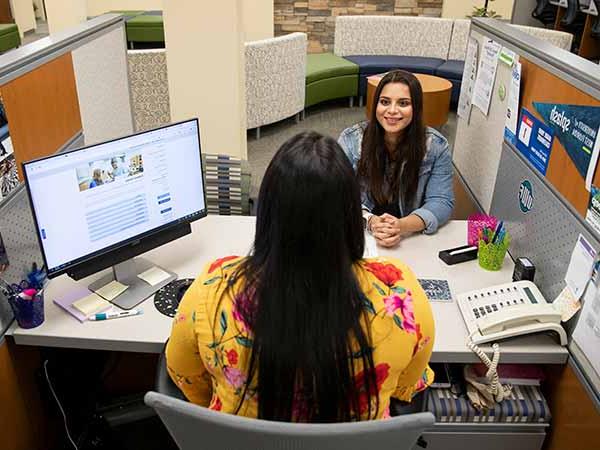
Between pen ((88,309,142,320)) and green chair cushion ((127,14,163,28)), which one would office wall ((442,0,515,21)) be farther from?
pen ((88,309,142,320))

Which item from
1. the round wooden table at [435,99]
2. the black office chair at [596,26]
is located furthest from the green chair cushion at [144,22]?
the black office chair at [596,26]

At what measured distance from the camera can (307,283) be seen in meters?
0.90

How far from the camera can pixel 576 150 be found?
51.8 inches

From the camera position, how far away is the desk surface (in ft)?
4.42

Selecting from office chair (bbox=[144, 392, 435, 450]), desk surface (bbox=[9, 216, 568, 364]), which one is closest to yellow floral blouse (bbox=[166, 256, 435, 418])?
office chair (bbox=[144, 392, 435, 450])

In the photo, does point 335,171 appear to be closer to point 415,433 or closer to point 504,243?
point 415,433

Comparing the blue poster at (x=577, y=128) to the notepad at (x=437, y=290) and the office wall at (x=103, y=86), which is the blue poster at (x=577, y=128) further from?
the office wall at (x=103, y=86)

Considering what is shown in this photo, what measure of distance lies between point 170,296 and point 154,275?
0.12 metres

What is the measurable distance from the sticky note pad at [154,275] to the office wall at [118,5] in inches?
247

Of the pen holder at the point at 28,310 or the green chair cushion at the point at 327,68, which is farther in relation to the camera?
the green chair cushion at the point at 327,68

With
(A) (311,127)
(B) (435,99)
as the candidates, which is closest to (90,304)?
(B) (435,99)

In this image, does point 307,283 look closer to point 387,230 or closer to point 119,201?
point 119,201

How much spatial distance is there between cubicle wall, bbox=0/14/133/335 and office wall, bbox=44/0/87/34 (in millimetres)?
3242

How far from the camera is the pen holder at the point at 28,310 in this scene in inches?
Answer: 52.7
